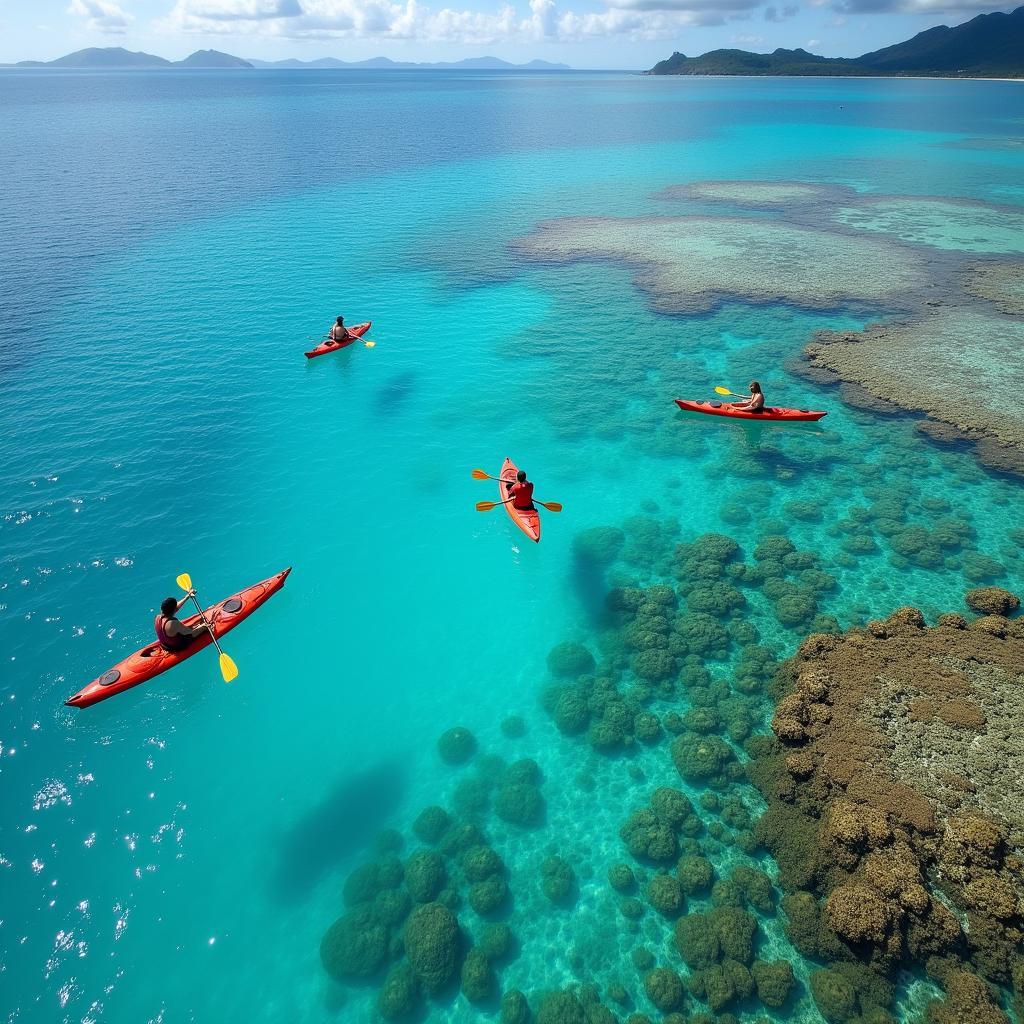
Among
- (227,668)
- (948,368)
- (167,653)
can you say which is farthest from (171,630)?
(948,368)

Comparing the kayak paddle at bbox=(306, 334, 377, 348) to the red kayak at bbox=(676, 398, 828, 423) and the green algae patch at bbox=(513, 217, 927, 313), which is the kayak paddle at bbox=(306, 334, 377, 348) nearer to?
the red kayak at bbox=(676, 398, 828, 423)

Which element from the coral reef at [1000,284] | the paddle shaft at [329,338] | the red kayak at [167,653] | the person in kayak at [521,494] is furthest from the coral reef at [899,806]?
the coral reef at [1000,284]

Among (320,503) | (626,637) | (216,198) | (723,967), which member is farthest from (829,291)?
(216,198)

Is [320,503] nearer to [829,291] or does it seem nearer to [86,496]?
[86,496]

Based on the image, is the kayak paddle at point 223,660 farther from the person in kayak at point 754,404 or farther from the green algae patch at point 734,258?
the green algae patch at point 734,258

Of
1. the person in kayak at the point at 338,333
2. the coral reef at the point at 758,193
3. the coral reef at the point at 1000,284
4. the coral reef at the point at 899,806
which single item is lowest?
the coral reef at the point at 899,806

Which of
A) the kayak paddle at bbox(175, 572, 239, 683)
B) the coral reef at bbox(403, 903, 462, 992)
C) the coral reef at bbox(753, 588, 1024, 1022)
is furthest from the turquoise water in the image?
the coral reef at bbox(753, 588, 1024, 1022)
